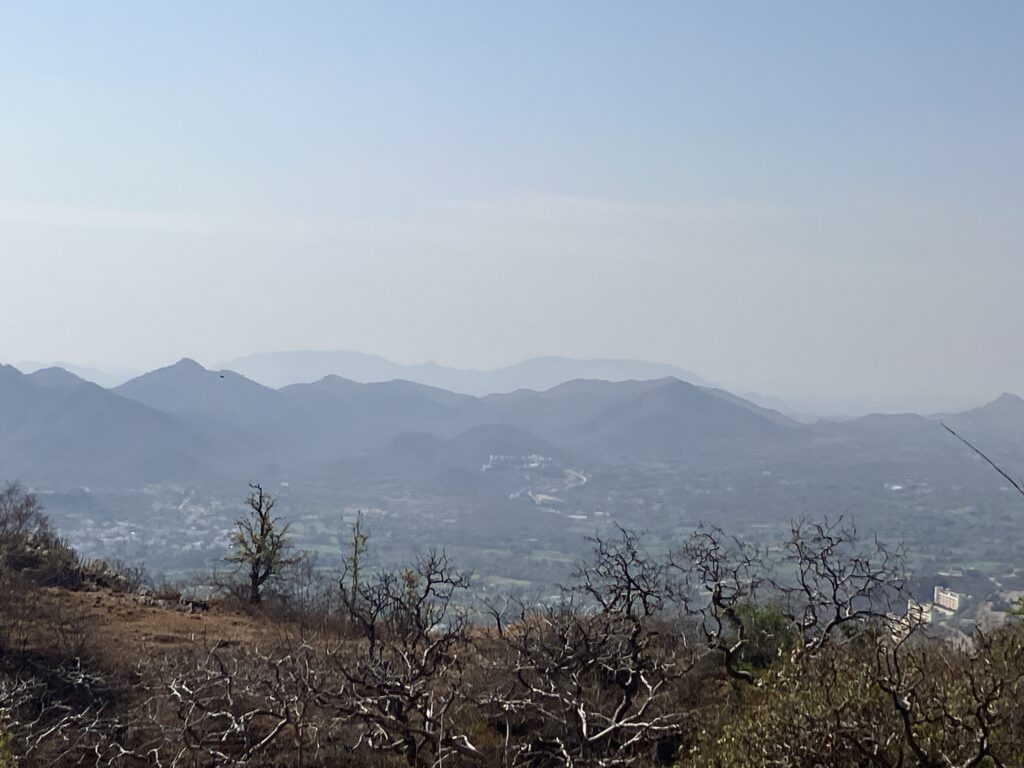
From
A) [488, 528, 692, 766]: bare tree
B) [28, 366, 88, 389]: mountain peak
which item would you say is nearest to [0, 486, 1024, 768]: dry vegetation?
[488, 528, 692, 766]: bare tree

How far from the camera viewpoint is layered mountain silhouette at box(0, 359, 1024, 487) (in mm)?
128375

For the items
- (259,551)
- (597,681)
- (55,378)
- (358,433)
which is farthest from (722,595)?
(55,378)

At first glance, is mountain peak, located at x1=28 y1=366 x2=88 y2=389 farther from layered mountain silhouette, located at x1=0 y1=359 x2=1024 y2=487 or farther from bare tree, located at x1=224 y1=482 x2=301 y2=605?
bare tree, located at x1=224 y1=482 x2=301 y2=605

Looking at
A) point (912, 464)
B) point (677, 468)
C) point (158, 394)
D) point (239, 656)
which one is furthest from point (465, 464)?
point (239, 656)

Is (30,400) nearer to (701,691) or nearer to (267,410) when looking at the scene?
(267,410)

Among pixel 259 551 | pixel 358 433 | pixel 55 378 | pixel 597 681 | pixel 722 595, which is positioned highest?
pixel 55 378

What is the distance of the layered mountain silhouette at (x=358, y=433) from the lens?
421 feet

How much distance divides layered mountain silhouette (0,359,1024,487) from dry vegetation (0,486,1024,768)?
111m

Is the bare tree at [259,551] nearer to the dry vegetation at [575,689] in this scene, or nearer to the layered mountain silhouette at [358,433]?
the dry vegetation at [575,689]

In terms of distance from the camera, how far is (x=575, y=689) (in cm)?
1013

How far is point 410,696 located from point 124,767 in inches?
126

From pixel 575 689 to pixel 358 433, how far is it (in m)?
169

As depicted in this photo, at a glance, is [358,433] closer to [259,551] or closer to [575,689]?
[259,551]

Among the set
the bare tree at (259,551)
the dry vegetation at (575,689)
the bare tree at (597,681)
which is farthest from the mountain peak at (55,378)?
the bare tree at (597,681)
